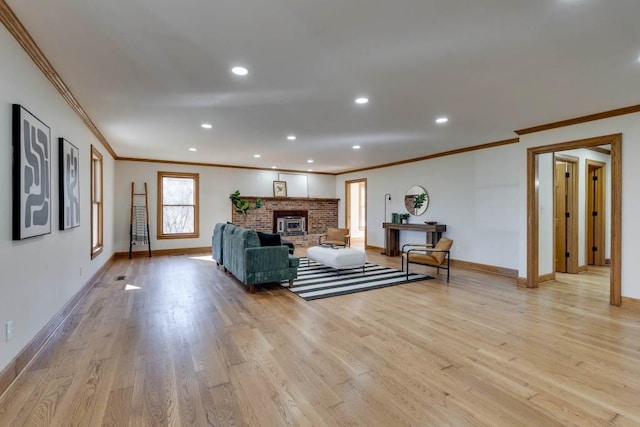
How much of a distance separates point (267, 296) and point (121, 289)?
2.20 m

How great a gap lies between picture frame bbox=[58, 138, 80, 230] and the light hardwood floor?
41.8 inches

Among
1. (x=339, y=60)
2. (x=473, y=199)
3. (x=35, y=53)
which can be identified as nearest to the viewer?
(x=35, y=53)

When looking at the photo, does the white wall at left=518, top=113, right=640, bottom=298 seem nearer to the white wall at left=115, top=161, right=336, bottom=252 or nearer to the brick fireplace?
the brick fireplace

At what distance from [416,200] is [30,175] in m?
6.73

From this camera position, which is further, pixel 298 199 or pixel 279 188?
pixel 298 199

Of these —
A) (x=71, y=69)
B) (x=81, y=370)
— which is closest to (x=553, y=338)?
(x=81, y=370)

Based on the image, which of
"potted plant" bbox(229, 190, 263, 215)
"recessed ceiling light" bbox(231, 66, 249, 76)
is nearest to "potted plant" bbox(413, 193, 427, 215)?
"potted plant" bbox(229, 190, 263, 215)

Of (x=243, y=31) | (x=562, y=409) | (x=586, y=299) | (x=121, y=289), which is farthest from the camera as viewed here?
(x=121, y=289)

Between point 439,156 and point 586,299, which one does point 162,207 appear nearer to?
point 439,156

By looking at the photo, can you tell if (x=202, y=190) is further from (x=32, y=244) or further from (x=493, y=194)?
(x=493, y=194)

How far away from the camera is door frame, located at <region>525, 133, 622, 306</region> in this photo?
386cm

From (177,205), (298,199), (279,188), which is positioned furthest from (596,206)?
(177,205)

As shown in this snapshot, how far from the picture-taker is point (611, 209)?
3930 millimetres

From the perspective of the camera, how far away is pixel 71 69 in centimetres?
284
